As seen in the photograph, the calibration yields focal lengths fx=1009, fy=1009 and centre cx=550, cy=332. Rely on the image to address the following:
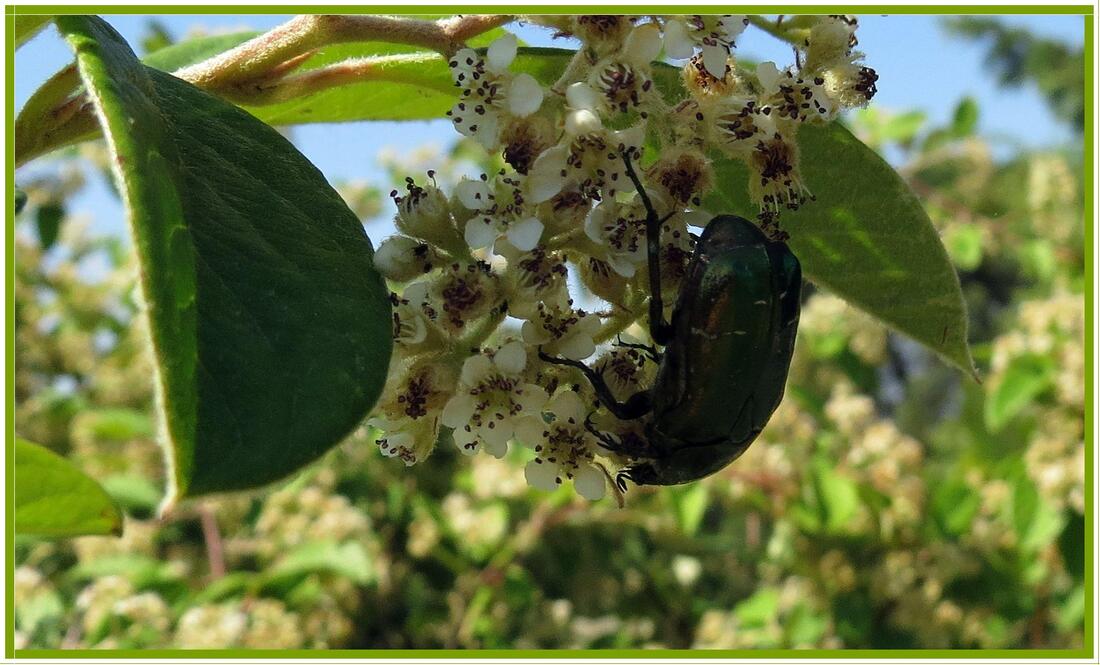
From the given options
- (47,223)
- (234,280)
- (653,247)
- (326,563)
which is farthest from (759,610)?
(47,223)

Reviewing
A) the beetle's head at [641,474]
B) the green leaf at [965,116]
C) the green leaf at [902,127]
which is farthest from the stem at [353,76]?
the green leaf at [965,116]

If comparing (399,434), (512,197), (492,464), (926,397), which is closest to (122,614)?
(492,464)

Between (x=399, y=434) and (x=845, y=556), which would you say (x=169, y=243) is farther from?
(x=845, y=556)

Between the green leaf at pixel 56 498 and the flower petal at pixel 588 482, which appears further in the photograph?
the green leaf at pixel 56 498

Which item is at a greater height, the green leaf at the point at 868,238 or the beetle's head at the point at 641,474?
the green leaf at the point at 868,238

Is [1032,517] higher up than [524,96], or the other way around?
[524,96]

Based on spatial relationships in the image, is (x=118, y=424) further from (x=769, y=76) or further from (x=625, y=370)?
(x=769, y=76)

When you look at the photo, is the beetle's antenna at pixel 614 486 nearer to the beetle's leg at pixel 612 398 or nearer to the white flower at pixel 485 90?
the beetle's leg at pixel 612 398
